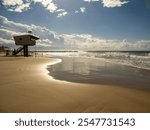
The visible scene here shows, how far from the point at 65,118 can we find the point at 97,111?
846 millimetres

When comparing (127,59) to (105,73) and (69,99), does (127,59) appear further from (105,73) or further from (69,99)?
(69,99)

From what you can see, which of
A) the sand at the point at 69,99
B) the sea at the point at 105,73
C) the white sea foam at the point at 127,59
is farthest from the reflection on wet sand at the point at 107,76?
the white sea foam at the point at 127,59

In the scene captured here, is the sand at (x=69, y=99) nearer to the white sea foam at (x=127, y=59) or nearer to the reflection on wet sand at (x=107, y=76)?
the reflection on wet sand at (x=107, y=76)

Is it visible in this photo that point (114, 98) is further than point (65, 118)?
Yes

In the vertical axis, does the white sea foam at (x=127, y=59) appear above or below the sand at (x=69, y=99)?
above

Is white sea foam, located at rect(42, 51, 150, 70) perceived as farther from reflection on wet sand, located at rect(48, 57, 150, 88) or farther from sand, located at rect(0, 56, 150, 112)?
sand, located at rect(0, 56, 150, 112)

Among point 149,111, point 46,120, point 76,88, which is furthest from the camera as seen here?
point 76,88

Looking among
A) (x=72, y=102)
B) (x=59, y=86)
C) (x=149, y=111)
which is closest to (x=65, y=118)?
(x=72, y=102)

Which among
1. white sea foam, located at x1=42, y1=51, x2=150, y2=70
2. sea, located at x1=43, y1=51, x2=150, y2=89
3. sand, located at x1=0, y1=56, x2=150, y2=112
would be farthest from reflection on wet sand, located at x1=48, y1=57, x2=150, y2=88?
white sea foam, located at x1=42, y1=51, x2=150, y2=70

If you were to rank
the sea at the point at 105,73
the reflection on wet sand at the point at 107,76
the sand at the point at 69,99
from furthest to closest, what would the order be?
the sea at the point at 105,73 < the reflection on wet sand at the point at 107,76 < the sand at the point at 69,99

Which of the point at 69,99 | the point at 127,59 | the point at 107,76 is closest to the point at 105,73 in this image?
the point at 107,76

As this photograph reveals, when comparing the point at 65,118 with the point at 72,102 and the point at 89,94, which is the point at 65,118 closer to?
the point at 72,102

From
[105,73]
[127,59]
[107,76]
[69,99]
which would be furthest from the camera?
[127,59]

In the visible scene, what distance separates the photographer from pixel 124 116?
471 centimetres
